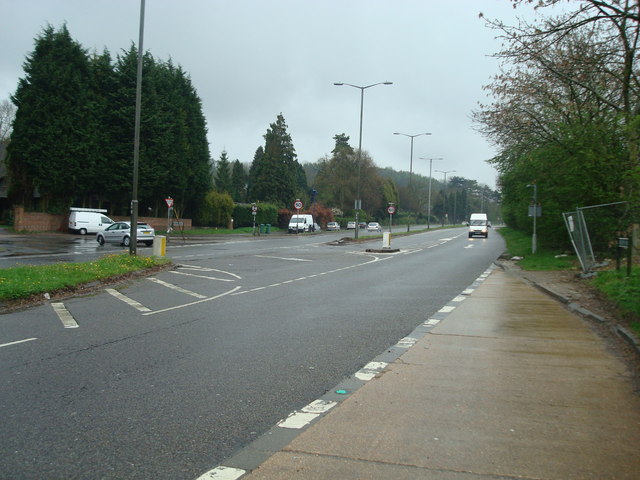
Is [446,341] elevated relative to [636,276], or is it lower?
lower

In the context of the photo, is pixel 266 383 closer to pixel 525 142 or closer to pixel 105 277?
pixel 105 277

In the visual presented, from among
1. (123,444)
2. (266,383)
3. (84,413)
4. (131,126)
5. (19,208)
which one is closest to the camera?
(123,444)

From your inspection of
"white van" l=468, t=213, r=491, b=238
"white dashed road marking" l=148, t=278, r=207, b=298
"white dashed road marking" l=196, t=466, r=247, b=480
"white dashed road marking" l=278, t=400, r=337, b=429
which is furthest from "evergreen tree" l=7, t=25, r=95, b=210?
"white dashed road marking" l=196, t=466, r=247, b=480

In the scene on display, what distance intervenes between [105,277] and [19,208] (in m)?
30.4

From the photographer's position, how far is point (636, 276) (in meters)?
11.3

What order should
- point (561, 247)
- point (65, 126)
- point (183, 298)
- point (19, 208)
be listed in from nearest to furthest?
point (183, 298) < point (561, 247) < point (19, 208) < point (65, 126)

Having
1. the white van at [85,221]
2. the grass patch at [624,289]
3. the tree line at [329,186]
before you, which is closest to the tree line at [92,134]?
the white van at [85,221]

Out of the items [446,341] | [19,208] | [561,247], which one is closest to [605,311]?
[446,341]

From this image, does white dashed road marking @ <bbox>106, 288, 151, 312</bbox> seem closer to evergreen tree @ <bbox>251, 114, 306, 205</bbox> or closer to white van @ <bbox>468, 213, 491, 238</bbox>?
white van @ <bbox>468, 213, 491, 238</bbox>

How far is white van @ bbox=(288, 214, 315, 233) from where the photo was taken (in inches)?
2359

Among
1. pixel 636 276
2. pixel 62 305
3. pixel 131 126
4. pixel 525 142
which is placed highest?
pixel 131 126

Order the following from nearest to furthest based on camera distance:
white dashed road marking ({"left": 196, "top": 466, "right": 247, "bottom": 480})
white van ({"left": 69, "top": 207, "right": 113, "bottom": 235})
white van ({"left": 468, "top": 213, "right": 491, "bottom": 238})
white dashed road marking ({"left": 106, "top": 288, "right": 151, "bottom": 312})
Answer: white dashed road marking ({"left": 196, "top": 466, "right": 247, "bottom": 480}) < white dashed road marking ({"left": 106, "top": 288, "right": 151, "bottom": 312}) < white van ({"left": 69, "top": 207, "right": 113, "bottom": 235}) < white van ({"left": 468, "top": 213, "right": 491, "bottom": 238})

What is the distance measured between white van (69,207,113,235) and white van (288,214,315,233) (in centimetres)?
2189

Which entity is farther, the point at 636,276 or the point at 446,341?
the point at 636,276
